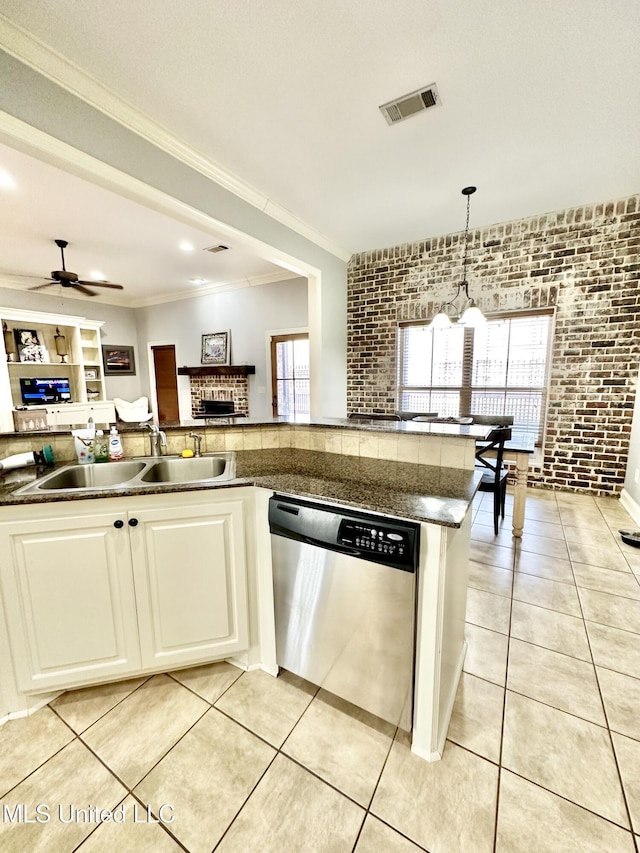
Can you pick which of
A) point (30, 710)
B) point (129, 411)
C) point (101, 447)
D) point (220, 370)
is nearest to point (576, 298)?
point (101, 447)

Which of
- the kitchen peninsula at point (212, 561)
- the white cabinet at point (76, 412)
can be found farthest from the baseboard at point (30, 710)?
the white cabinet at point (76, 412)

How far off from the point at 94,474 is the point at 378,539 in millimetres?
1499

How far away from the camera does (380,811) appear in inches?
42.6

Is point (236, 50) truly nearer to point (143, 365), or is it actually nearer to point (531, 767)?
point (531, 767)

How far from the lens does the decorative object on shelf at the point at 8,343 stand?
204 inches

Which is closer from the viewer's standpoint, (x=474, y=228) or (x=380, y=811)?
(x=380, y=811)

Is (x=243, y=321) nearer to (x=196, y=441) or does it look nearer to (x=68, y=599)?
(x=196, y=441)

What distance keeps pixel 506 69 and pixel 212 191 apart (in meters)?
2.03

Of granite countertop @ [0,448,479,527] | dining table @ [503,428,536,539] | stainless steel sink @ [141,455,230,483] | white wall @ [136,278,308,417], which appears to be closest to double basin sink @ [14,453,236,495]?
stainless steel sink @ [141,455,230,483]

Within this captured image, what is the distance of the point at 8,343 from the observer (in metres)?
5.24

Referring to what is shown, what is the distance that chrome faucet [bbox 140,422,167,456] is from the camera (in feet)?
6.24

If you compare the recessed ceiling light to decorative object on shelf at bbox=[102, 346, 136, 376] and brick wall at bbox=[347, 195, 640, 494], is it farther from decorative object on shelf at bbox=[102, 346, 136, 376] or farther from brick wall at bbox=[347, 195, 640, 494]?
decorative object on shelf at bbox=[102, 346, 136, 376]

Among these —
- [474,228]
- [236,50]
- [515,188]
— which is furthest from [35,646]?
[474,228]

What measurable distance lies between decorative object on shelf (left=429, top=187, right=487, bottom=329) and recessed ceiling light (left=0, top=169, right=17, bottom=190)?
146 inches
